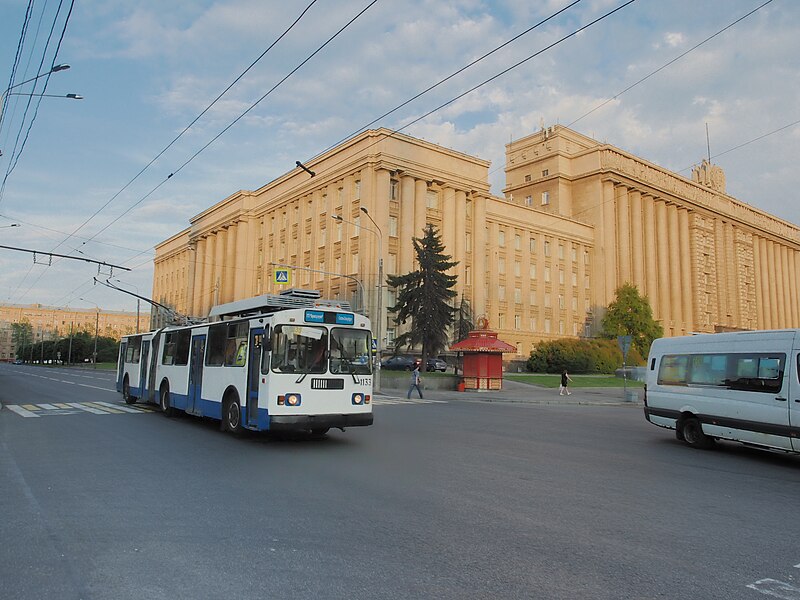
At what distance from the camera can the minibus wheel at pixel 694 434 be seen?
12.4 meters

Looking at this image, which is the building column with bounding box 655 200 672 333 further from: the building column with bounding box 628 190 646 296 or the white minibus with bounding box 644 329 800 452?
the white minibus with bounding box 644 329 800 452

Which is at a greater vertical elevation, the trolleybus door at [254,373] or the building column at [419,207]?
the building column at [419,207]

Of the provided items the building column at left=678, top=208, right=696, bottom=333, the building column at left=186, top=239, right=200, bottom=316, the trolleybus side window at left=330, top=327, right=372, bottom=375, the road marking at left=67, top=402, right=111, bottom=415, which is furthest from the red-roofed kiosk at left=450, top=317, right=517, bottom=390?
the building column at left=186, top=239, right=200, bottom=316

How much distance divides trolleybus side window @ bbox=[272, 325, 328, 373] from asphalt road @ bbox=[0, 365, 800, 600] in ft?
5.06

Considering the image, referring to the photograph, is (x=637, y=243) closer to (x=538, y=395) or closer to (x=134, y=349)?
(x=538, y=395)

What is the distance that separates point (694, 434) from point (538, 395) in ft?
63.5

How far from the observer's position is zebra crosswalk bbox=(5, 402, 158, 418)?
17562 millimetres

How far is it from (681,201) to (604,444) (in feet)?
259

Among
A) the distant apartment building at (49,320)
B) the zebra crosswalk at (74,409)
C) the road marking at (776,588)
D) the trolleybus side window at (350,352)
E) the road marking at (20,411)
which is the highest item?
the distant apartment building at (49,320)

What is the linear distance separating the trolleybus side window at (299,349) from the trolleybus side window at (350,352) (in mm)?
213

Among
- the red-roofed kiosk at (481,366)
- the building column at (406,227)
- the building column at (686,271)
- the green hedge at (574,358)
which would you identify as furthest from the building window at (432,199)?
the building column at (686,271)

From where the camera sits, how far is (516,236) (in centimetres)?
6731

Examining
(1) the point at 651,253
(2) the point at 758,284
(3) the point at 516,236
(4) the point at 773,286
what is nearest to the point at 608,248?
(1) the point at 651,253

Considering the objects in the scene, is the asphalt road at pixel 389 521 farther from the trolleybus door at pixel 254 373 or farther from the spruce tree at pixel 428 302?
the spruce tree at pixel 428 302
